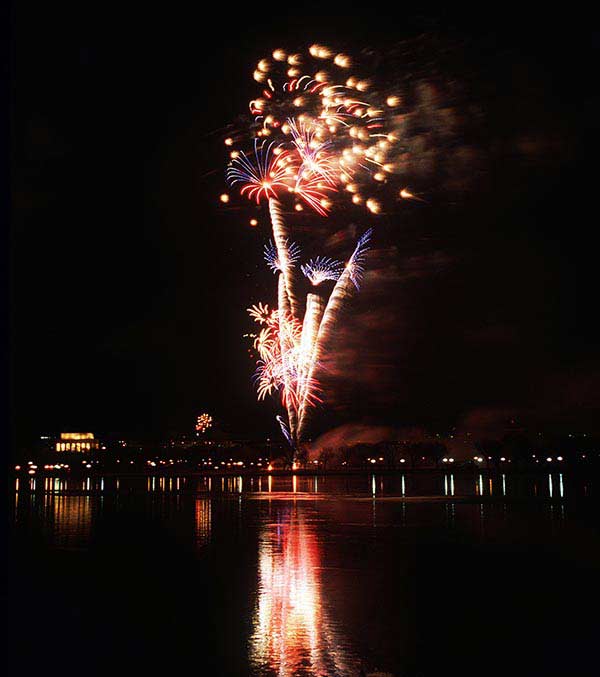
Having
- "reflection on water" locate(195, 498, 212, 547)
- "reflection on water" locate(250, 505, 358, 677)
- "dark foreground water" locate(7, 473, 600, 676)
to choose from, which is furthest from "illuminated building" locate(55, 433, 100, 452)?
"reflection on water" locate(250, 505, 358, 677)

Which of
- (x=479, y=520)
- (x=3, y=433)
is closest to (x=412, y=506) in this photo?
(x=479, y=520)

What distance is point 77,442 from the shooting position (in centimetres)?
17362

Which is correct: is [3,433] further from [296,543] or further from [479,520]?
[479,520]

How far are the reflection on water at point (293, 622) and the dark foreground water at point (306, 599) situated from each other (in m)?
0.02

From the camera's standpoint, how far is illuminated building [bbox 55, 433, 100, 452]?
557 feet

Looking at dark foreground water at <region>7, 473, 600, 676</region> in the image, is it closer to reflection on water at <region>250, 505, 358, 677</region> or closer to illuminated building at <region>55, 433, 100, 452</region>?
reflection on water at <region>250, 505, 358, 677</region>

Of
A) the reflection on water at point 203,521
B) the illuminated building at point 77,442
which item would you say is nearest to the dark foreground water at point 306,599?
the reflection on water at point 203,521

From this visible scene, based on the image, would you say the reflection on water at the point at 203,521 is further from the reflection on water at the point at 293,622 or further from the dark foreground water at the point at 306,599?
the reflection on water at the point at 293,622

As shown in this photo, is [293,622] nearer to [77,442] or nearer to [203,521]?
[203,521]

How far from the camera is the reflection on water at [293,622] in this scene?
7305 millimetres

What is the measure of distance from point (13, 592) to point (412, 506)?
19.5m

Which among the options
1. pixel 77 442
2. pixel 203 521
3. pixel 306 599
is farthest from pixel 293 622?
pixel 77 442

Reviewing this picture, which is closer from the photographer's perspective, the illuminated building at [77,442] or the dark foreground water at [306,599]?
the dark foreground water at [306,599]

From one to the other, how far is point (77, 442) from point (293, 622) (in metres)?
172
